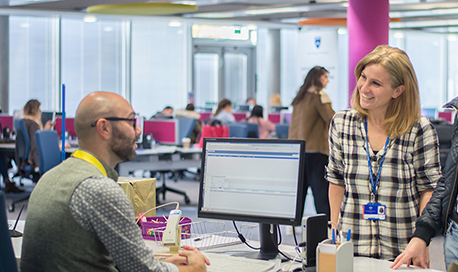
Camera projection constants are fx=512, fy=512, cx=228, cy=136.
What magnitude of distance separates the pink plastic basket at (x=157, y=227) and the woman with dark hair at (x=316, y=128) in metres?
2.54

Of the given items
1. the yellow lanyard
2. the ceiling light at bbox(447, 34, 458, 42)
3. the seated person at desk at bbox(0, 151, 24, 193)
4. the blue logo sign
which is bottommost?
the seated person at desk at bbox(0, 151, 24, 193)

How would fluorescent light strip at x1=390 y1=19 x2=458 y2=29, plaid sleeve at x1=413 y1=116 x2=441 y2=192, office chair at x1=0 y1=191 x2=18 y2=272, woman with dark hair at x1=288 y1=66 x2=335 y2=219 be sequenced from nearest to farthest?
office chair at x1=0 y1=191 x2=18 y2=272, plaid sleeve at x1=413 y1=116 x2=441 y2=192, woman with dark hair at x1=288 y1=66 x2=335 y2=219, fluorescent light strip at x1=390 y1=19 x2=458 y2=29

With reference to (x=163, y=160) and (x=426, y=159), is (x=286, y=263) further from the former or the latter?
(x=163, y=160)

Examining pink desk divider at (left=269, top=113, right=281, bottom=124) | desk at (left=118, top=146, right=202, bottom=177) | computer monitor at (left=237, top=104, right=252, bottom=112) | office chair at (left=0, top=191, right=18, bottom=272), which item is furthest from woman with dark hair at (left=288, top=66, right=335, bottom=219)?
computer monitor at (left=237, top=104, right=252, bottom=112)

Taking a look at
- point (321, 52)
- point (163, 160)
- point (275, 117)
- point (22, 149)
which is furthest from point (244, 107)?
point (22, 149)

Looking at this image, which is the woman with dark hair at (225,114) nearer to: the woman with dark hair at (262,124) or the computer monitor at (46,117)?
the woman with dark hair at (262,124)

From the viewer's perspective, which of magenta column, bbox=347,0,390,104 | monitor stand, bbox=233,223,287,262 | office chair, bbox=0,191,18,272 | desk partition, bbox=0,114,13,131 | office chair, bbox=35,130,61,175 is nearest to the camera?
office chair, bbox=0,191,18,272

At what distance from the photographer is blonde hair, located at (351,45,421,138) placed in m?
1.99

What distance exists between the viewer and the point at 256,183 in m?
2.07

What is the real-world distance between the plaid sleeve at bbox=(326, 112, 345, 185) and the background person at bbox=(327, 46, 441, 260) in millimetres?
31

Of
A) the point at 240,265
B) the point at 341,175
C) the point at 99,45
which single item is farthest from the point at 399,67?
the point at 99,45

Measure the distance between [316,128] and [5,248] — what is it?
3.34 m

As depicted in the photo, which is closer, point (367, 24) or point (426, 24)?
point (367, 24)

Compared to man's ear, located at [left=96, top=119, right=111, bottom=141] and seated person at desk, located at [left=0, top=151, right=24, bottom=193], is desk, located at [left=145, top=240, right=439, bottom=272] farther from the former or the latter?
seated person at desk, located at [left=0, top=151, right=24, bottom=193]
